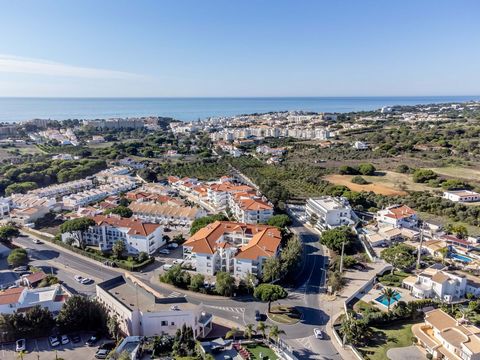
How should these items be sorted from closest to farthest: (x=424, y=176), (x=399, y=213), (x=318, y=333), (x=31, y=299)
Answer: (x=318, y=333) < (x=31, y=299) < (x=399, y=213) < (x=424, y=176)

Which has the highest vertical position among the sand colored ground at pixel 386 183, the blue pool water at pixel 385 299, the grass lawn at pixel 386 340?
the sand colored ground at pixel 386 183

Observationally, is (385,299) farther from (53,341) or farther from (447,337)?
(53,341)

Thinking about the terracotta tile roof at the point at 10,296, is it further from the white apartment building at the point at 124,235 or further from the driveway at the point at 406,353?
the driveway at the point at 406,353

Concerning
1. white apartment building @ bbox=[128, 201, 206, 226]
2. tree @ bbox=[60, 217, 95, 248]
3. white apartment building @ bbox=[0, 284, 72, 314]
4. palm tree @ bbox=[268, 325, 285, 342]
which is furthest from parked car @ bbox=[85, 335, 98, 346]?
white apartment building @ bbox=[128, 201, 206, 226]

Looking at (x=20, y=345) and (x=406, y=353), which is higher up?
(x=20, y=345)

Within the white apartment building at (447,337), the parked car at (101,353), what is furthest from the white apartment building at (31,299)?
the white apartment building at (447,337)

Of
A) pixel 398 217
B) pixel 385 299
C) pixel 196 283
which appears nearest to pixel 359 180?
pixel 398 217

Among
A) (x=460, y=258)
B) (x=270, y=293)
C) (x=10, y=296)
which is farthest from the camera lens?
(x=460, y=258)
